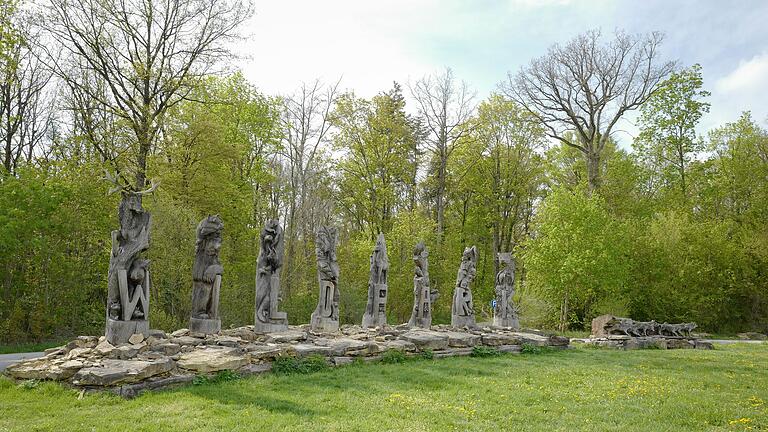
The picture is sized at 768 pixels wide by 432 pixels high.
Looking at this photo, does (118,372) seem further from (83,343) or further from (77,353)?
(83,343)

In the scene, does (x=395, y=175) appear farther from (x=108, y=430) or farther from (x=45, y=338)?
(x=108, y=430)

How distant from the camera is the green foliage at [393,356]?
12.5 metres

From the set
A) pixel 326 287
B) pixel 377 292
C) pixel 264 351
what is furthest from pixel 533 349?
pixel 264 351

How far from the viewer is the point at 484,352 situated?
14.5m

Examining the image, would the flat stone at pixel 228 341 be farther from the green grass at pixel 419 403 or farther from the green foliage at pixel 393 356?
the green foliage at pixel 393 356

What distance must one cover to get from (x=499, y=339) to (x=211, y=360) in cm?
869

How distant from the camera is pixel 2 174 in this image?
17297 mm

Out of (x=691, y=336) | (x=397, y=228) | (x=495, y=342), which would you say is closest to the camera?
(x=495, y=342)

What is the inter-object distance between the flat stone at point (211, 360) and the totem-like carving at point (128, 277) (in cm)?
131

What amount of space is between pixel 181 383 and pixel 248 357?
57.3 inches

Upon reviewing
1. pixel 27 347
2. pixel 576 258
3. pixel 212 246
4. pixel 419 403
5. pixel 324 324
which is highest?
pixel 576 258

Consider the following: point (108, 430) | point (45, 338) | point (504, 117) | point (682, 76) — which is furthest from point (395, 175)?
point (108, 430)

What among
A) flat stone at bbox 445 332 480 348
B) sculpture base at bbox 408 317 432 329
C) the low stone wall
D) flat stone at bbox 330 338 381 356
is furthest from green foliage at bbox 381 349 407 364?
the low stone wall

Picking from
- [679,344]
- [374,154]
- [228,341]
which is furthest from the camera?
[374,154]
